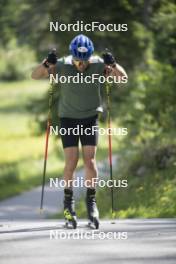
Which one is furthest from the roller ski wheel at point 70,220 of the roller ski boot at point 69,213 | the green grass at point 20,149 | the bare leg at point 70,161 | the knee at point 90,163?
the green grass at point 20,149

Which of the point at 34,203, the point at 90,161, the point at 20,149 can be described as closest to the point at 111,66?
the point at 90,161

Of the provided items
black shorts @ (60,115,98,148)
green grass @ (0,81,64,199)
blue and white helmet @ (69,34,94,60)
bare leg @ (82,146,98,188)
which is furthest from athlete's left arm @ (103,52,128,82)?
green grass @ (0,81,64,199)

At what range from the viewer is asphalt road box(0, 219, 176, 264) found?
8.80 m

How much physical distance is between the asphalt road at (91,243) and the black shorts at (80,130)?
1028 millimetres

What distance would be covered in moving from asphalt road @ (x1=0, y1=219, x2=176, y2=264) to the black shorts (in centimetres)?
103

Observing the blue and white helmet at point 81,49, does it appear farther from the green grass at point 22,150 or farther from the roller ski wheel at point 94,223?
the green grass at point 22,150

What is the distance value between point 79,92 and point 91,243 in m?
2.05

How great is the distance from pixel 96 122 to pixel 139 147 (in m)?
9.28

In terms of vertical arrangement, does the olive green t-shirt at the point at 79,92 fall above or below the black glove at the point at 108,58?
below

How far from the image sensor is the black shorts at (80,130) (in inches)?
434

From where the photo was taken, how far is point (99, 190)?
19.6 meters

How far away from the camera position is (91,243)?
31.9 ft

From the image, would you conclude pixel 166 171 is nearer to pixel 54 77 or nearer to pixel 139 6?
pixel 54 77

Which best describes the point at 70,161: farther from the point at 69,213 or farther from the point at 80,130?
the point at 69,213
